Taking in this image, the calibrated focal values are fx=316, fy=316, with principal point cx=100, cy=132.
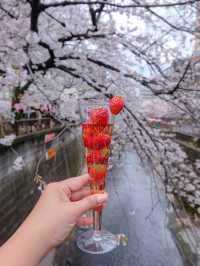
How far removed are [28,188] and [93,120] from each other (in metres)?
6.07

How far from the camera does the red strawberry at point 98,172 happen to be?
4.26 ft

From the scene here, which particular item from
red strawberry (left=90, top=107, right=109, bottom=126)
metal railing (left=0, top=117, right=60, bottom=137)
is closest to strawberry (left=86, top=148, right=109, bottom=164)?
red strawberry (left=90, top=107, right=109, bottom=126)

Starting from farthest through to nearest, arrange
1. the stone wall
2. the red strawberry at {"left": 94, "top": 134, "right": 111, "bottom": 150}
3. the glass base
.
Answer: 1. the stone wall
2. the glass base
3. the red strawberry at {"left": 94, "top": 134, "right": 111, "bottom": 150}

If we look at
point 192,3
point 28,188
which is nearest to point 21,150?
point 28,188

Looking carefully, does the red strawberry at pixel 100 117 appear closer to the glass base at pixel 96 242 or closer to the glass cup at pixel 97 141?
the glass cup at pixel 97 141

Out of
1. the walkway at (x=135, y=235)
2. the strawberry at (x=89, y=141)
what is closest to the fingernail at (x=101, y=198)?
the strawberry at (x=89, y=141)

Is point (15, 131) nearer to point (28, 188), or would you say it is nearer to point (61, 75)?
point (28, 188)

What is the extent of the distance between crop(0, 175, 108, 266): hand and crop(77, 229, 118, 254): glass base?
0.38 meters

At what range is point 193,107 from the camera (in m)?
4.30

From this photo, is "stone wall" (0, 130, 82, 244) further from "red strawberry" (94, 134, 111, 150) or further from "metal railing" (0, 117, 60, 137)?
"red strawberry" (94, 134, 111, 150)

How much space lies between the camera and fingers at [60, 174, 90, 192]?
130cm

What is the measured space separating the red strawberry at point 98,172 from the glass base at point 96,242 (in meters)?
0.33

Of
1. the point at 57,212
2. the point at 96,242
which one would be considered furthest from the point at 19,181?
the point at 57,212

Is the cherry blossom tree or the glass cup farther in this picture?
the cherry blossom tree
